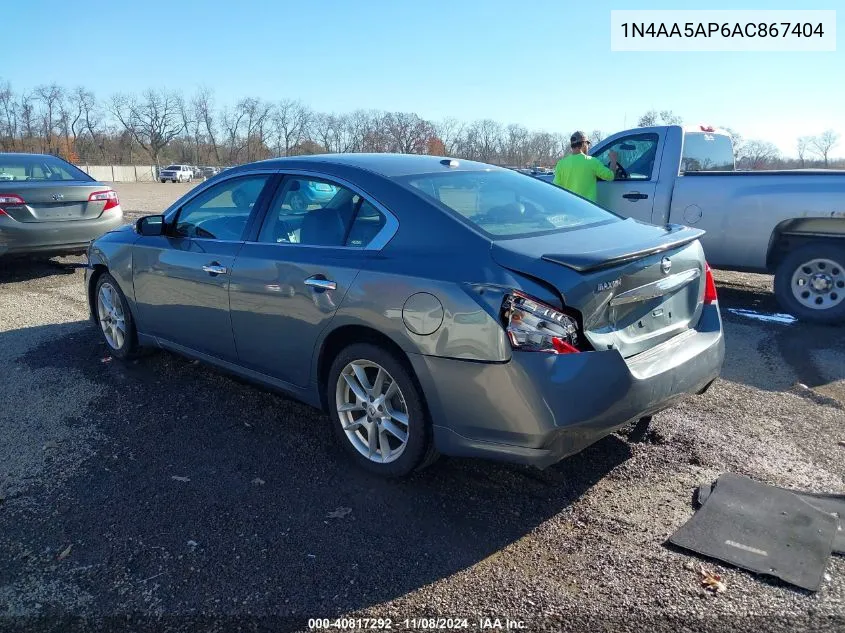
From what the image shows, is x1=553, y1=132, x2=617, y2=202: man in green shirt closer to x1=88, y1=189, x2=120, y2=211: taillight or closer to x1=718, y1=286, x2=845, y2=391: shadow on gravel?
x1=718, y1=286, x2=845, y2=391: shadow on gravel

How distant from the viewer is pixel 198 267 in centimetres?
435

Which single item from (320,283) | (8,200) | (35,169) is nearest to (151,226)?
(320,283)

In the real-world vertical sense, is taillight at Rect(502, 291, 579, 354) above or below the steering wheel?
below

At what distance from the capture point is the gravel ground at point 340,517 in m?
2.51

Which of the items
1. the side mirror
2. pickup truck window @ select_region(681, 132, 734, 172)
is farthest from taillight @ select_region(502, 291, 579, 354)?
pickup truck window @ select_region(681, 132, 734, 172)

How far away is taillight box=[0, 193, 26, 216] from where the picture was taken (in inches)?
317

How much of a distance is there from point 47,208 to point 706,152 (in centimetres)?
836

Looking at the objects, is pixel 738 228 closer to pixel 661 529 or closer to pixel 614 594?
pixel 661 529

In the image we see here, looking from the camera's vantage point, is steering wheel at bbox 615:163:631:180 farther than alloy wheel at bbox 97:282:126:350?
Yes

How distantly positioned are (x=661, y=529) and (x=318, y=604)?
1561 millimetres

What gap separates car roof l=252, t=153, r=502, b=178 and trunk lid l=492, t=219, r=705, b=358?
93 centimetres

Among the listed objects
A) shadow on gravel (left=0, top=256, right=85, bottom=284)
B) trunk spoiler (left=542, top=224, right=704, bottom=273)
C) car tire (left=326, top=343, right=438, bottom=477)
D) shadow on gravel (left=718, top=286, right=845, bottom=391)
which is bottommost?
shadow on gravel (left=718, top=286, right=845, bottom=391)

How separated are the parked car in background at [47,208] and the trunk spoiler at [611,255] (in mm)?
7694

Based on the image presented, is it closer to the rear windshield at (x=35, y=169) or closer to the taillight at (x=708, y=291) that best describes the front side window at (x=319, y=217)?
the taillight at (x=708, y=291)
